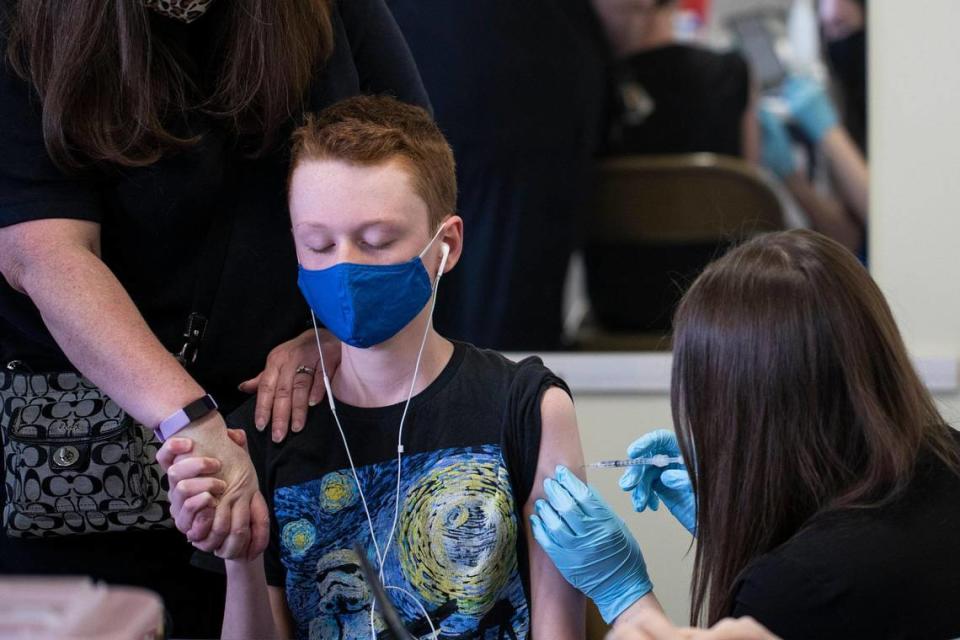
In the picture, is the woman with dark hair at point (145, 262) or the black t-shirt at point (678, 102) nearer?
the woman with dark hair at point (145, 262)

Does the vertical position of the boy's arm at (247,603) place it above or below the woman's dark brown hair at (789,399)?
below

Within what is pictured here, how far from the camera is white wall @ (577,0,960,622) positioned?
8.50ft

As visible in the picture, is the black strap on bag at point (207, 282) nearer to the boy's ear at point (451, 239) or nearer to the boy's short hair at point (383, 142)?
the boy's short hair at point (383, 142)

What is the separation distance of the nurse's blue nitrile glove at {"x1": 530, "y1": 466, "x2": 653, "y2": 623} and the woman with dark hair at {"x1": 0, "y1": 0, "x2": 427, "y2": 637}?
31cm

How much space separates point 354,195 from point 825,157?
63.2 inches

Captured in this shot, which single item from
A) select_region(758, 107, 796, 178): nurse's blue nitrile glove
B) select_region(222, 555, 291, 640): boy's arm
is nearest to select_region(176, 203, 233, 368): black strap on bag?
select_region(222, 555, 291, 640): boy's arm

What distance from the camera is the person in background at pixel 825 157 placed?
262cm

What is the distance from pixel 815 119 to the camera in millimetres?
2619

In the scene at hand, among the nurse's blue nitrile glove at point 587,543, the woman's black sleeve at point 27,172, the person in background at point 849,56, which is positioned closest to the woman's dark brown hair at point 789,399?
the nurse's blue nitrile glove at point 587,543

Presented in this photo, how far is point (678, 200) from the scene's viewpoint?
8.90ft

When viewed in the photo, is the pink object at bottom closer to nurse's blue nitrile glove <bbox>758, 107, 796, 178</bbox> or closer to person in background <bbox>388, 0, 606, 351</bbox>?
person in background <bbox>388, 0, 606, 351</bbox>

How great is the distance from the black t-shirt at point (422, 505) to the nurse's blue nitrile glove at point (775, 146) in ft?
4.79

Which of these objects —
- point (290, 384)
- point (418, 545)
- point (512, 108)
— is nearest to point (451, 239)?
point (290, 384)

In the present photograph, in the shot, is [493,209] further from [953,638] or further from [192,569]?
[953,638]
